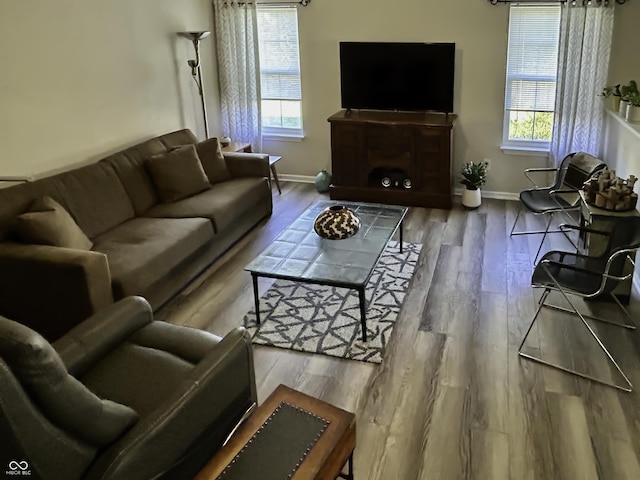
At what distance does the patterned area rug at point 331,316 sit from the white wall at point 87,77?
1.90 metres

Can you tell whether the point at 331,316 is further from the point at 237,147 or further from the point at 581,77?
the point at 581,77

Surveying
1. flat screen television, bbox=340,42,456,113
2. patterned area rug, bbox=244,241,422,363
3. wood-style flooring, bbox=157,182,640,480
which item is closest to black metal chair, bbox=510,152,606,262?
wood-style flooring, bbox=157,182,640,480

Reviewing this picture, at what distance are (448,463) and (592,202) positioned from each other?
84.3 inches

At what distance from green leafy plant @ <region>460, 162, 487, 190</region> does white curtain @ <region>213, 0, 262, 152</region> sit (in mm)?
2249

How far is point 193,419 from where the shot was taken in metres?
2.06

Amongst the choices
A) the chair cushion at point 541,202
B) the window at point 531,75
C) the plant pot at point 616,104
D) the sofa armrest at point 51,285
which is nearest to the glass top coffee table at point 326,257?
the sofa armrest at point 51,285

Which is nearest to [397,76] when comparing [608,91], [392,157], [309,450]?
[392,157]

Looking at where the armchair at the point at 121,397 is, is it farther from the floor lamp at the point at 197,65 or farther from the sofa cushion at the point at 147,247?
the floor lamp at the point at 197,65

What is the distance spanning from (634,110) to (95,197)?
3.97m

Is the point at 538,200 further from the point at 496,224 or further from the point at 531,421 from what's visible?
the point at 531,421

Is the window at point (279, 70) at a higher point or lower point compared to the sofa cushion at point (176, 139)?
higher

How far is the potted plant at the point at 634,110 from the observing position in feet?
14.2

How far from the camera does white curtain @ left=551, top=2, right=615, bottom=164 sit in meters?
5.00

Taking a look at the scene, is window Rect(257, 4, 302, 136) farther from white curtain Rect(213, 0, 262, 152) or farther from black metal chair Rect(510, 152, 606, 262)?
black metal chair Rect(510, 152, 606, 262)
